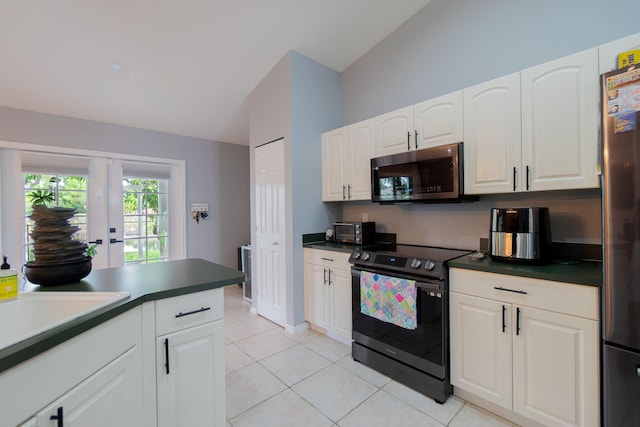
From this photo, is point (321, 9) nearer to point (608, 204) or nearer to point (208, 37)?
point (208, 37)

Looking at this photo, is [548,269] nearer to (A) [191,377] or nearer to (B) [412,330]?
(B) [412,330]

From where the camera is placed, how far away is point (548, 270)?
1.56m

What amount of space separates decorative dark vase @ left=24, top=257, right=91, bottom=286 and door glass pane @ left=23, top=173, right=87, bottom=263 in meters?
2.26

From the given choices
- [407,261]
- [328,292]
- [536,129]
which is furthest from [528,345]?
[328,292]

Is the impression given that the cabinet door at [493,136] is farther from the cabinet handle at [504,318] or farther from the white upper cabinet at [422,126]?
the cabinet handle at [504,318]

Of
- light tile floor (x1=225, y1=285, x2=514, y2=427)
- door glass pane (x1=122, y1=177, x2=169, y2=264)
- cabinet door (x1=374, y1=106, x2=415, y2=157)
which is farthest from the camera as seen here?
door glass pane (x1=122, y1=177, x2=169, y2=264)

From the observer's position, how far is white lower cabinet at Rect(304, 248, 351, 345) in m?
2.59

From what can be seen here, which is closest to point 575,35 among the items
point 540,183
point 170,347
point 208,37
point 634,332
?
point 540,183

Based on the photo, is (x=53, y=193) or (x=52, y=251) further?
(x=53, y=193)

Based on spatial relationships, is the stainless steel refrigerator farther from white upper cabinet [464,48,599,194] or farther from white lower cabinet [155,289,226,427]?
white lower cabinet [155,289,226,427]

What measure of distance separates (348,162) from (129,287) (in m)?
2.20

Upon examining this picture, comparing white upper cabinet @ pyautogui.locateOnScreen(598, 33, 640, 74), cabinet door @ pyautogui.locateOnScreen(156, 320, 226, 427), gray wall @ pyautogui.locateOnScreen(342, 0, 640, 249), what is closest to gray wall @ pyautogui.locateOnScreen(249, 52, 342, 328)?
gray wall @ pyautogui.locateOnScreen(342, 0, 640, 249)

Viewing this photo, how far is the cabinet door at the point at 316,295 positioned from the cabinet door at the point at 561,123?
6.08ft

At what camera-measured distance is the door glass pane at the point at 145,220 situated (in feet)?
12.7
